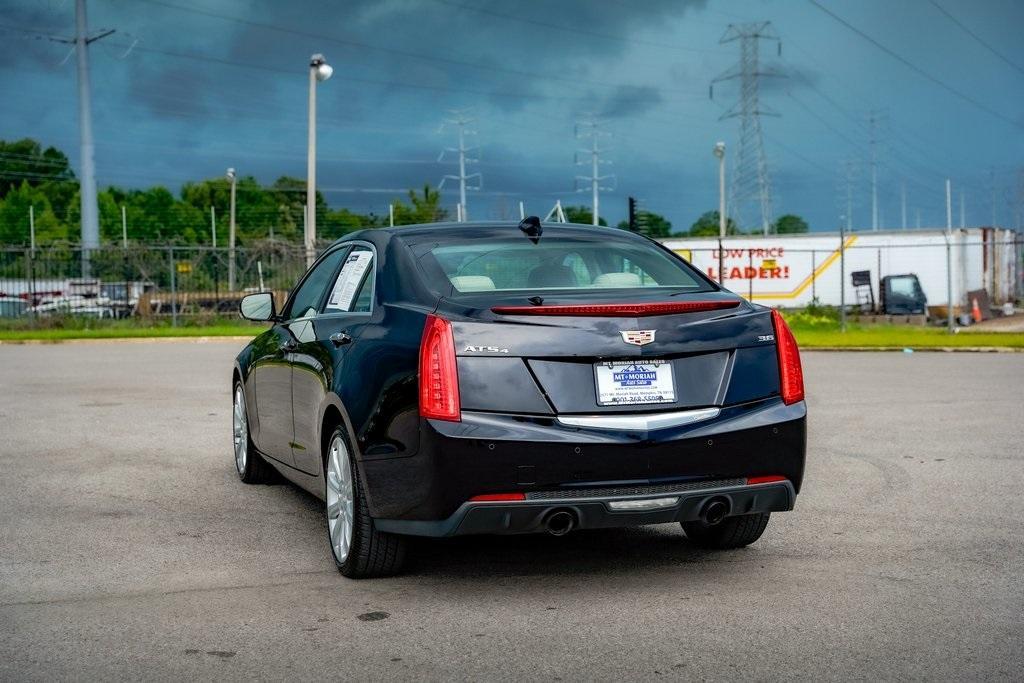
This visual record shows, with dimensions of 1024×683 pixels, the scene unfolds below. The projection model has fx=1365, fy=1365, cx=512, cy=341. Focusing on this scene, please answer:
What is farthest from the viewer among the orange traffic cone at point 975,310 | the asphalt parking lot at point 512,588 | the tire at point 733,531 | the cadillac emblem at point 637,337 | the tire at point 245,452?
the orange traffic cone at point 975,310

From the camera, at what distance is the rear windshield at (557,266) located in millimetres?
6438

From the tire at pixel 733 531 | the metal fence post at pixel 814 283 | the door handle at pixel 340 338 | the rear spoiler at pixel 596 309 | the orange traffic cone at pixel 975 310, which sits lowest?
the tire at pixel 733 531

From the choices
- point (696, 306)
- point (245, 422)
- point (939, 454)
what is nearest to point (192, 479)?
point (245, 422)

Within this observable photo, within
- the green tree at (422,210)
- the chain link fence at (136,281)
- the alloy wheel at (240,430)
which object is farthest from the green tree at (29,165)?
the alloy wheel at (240,430)

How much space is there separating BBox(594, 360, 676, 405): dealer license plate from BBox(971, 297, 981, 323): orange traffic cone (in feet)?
120

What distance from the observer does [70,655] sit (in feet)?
16.4

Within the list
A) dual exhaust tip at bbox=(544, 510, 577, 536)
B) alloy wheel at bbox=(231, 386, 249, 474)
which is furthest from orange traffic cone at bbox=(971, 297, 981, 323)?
dual exhaust tip at bbox=(544, 510, 577, 536)

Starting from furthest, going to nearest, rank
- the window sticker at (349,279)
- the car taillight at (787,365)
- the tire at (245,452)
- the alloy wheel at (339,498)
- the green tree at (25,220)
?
1. the green tree at (25,220)
2. the tire at (245,452)
3. the window sticker at (349,279)
4. the alloy wheel at (339,498)
5. the car taillight at (787,365)

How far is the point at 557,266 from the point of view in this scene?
665 centimetres

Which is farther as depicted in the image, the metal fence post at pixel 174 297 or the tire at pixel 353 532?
the metal fence post at pixel 174 297

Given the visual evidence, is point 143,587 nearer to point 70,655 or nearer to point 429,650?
point 70,655

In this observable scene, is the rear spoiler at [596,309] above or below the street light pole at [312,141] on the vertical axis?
below

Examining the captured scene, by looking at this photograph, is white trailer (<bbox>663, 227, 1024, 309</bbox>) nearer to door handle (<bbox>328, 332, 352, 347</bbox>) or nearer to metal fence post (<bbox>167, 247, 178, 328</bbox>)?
metal fence post (<bbox>167, 247, 178, 328</bbox>)

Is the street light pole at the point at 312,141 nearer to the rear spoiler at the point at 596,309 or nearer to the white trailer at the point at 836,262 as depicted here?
the white trailer at the point at 836,262
